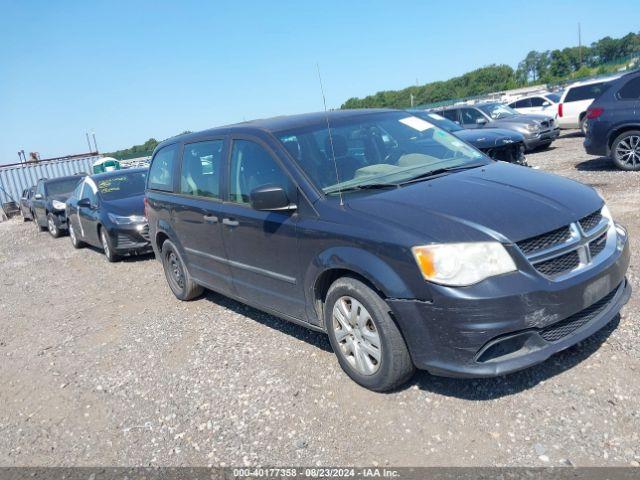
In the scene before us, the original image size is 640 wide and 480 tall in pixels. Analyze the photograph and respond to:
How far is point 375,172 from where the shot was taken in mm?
4152

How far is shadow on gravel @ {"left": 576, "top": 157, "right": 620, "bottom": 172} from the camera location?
10598 mm

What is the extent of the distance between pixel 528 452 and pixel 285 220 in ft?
7.01

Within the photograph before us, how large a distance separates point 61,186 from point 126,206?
286 inches

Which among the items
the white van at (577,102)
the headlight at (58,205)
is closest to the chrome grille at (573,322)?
the headlight at (58,205)

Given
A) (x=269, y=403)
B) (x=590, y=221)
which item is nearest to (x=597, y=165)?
(x=590, y=221)

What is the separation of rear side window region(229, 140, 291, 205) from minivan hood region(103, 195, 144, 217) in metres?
5.17

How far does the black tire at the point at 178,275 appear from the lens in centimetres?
603

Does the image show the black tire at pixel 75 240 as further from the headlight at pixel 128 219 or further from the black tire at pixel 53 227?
the headlight at pixel 128 219

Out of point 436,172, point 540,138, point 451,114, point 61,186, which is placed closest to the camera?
point 436,172

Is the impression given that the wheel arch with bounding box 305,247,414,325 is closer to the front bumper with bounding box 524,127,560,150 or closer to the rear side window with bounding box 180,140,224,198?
the rear side window with bounding box 180,140,224,198

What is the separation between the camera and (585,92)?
17.4m

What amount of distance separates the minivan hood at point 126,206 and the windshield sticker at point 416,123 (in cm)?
583

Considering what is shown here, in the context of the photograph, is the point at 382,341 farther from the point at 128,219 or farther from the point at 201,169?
the point at 128,219

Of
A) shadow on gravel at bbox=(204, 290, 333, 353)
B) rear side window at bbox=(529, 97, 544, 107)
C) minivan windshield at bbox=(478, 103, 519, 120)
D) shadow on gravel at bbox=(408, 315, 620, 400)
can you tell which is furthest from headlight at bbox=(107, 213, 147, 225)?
rear side window at bbox=(529, 97, 544, 107)
